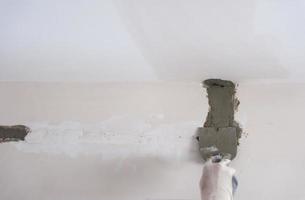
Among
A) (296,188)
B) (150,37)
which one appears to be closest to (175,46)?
(150,37)

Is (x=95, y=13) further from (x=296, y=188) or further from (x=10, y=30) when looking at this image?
(x=296, y=188)

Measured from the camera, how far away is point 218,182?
70.3 inches

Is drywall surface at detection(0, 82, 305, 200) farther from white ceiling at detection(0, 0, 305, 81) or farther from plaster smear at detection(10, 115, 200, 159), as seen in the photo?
white ceiling at detection(0, 0, 305, 81)

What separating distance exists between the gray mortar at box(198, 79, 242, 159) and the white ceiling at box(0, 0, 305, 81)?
0.09 metres

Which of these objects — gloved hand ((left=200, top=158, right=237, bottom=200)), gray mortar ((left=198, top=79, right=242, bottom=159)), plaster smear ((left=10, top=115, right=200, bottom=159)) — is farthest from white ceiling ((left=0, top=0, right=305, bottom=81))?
gloved hand ((left=200, top=158, right=237, bottom=200))

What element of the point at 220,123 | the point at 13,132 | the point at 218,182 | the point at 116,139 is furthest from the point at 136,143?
the point at 13,132

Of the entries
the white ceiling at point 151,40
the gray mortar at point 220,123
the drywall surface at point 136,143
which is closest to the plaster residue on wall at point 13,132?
the drywall surface at point 136,143

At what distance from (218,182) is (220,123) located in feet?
1.72

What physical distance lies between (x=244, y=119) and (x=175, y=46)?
0.64 m

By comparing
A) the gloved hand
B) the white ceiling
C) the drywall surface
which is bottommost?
the gloved hand

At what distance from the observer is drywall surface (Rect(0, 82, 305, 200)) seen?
2109mm

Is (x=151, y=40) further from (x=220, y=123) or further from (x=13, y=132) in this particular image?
(x=13, y=132)

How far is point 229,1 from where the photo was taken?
155 centimetres

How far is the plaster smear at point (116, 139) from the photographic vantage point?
7.23ft
